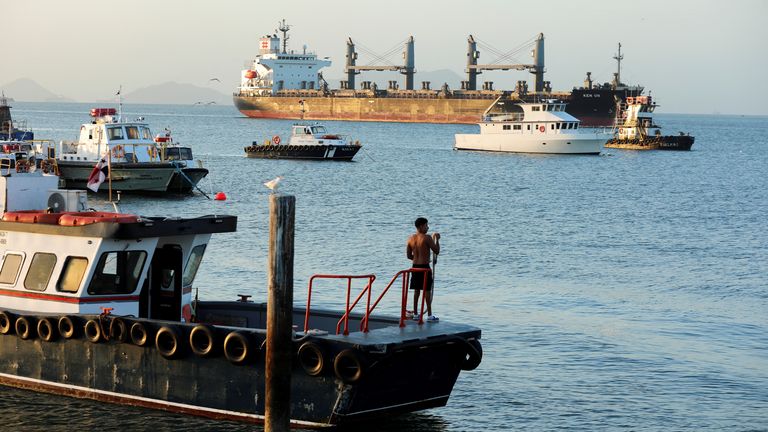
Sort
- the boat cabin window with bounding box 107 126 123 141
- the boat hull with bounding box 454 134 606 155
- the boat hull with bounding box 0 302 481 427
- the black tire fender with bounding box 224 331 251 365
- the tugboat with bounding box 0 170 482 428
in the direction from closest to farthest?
the boat hull with bounding box 0 302 481 427, the tugboat with bounding box 0 170 482 428, the black tire fender with bounding box 224 331 251 365, the boat cabin window with bounding box 107 126 123 141, the boat hull with bounding box 454 134 606 155

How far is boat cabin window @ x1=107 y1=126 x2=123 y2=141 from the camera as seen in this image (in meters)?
54.1

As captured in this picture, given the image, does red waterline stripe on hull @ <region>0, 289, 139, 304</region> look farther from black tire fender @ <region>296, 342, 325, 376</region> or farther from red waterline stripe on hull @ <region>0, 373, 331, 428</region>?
black tire fender @ <region>296, 342, 325, 376</region>

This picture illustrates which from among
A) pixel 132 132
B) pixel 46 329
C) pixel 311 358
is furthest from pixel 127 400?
pixel 132 132

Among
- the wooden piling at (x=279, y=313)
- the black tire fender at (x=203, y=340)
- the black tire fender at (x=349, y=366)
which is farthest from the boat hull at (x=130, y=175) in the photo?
the wooden piling at (x=279, y=313)

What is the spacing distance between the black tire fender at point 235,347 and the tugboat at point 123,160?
38822mm

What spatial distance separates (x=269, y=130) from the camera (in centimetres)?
16775

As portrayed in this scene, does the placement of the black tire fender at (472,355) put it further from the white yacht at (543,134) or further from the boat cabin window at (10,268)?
the white yacht at (543,134)

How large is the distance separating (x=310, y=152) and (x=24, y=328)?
222 feet

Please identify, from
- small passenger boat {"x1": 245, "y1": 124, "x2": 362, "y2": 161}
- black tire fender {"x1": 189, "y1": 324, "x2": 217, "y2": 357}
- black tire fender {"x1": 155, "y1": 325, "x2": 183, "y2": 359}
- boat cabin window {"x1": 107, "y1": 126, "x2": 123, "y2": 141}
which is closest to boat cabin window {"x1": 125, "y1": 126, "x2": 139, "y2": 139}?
boat cabin window {"x1": 107, "y1": 126, "x2": 123, "y2": 141}

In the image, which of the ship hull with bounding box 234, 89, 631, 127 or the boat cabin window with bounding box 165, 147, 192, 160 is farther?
the ship hull with bounding box 234, 89, 631, 127

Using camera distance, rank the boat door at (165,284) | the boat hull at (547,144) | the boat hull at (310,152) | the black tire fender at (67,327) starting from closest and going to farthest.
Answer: the black tire fender at (67,327), the boat door at (165,284), the boat hull at (310,152), the boat hull at (547,144)

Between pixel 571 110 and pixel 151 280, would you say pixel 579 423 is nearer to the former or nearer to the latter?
pixel 151 280

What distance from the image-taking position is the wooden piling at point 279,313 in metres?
14.0

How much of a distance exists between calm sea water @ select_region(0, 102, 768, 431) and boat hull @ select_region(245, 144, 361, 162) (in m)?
9.17
